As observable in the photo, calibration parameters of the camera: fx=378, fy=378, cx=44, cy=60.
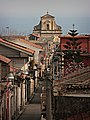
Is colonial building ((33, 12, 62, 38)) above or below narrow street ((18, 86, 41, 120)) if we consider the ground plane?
above

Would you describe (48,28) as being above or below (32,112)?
above

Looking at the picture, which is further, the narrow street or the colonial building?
the colonial building

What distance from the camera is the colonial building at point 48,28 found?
196 feet

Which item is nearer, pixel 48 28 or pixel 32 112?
pixel 32 112

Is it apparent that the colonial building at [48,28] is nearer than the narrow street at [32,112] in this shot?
No

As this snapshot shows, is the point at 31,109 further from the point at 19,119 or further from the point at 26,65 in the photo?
the point at 26,65

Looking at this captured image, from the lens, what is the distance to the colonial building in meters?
59.9

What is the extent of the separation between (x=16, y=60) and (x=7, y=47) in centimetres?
86

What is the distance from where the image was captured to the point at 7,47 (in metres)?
20.1

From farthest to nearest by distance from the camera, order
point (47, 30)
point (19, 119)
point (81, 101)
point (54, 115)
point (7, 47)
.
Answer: point (47, 30), point (7, 47), point (19, 119), point (54, 115), point (81, 101)

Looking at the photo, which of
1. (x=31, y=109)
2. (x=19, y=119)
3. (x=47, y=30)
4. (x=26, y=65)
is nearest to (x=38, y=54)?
(x=26, y=65)

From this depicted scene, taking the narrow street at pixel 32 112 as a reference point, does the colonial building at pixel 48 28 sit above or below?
above

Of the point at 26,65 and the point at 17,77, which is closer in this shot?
the point at 17,77

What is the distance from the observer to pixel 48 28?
198ft
